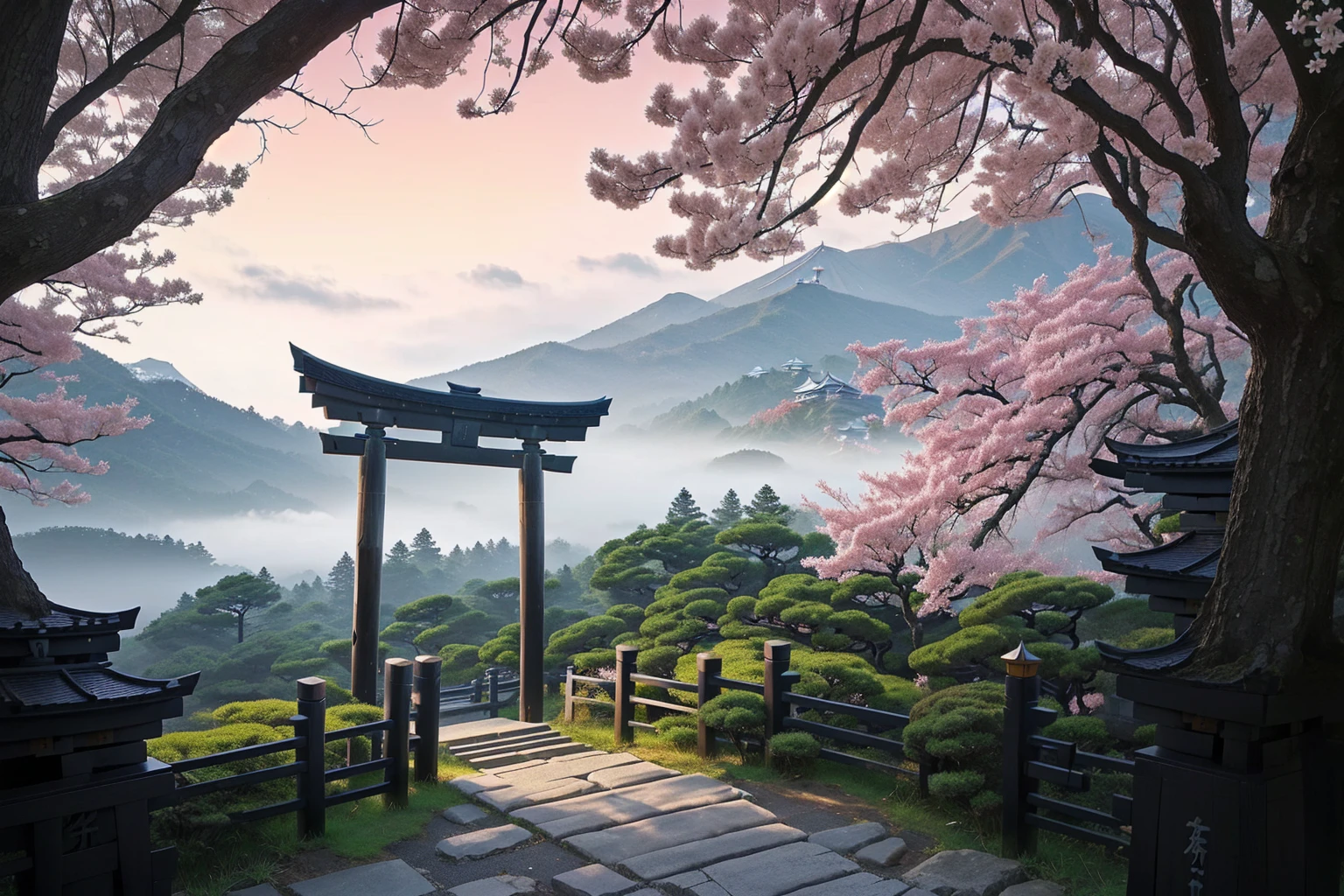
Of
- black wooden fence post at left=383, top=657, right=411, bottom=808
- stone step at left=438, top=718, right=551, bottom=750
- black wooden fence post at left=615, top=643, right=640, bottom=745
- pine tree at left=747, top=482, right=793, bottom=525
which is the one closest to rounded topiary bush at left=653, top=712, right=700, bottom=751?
black wooden fence post at left=615, top=643, right=640, bottom=745

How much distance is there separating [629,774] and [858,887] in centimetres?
252

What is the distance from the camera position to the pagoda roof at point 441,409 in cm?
826

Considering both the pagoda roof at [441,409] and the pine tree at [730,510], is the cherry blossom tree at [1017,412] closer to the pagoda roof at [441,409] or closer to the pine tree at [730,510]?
the pagoda roof at [441,409]

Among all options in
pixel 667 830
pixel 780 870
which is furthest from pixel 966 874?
pixel 667 830

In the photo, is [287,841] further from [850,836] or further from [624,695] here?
[624,695]

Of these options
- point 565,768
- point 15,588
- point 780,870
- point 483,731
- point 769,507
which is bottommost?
point 483,731

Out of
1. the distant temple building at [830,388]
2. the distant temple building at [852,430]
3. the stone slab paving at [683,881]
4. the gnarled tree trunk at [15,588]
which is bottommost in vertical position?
the stone slab paving at [683,881]

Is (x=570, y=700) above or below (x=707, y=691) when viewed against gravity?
below

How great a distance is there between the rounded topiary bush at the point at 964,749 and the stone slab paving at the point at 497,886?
271cm

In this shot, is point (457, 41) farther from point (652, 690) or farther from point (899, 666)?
point (899, 666)

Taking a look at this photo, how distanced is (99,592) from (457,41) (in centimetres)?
3679

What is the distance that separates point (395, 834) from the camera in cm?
543

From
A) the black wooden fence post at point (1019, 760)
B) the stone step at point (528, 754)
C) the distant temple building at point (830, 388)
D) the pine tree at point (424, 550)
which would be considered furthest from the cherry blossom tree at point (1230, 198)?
the distant temple building at point (830, 388)

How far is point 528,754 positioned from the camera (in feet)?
25.9
